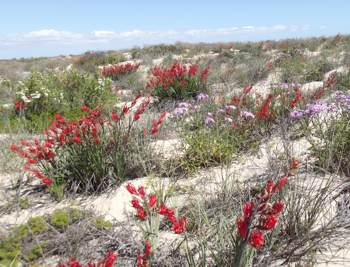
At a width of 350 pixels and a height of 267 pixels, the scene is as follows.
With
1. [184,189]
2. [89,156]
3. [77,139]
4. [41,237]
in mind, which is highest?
[77,139]

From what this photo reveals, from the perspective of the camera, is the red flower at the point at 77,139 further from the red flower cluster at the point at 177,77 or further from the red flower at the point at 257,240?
the red flower cluster at the point at 177,77

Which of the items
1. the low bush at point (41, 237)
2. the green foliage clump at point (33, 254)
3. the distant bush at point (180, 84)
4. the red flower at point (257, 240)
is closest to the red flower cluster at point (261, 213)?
the red flower at point (257, 240)

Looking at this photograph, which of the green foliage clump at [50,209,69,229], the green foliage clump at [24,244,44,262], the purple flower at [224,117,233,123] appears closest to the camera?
the green foliage clump at [24,244,44,262]

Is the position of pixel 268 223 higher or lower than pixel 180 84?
higher

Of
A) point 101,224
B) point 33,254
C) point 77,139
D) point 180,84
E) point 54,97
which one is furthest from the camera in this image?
Result: point 180,84

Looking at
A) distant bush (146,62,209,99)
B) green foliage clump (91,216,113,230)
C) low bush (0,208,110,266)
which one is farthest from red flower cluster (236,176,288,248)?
distant bush (146,62,209,99)

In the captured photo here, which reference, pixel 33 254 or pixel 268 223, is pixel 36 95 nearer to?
pixel 33 254

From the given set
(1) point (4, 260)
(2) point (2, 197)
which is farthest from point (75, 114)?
(1) point (4, 260)

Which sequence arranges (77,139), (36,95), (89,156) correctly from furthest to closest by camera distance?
1. (36,95)
2. (89,156)
3. (77,139)

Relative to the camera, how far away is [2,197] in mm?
4031

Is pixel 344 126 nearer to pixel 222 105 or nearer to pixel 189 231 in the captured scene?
pixel 189 231

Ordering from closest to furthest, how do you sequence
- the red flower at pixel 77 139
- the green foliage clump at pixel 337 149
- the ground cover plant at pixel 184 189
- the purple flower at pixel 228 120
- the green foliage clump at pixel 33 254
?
1. the ground cover plant at pixel 184 189
2. the green foliage clump at pixel 33 254
3. the green foliage clump at pixel 337 149
4. the red flower at pixel 77 139
5. the purple flower at pixel 228 120

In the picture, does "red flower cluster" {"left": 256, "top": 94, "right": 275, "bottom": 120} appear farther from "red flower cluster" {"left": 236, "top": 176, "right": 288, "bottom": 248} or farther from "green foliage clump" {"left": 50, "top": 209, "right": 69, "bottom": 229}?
"red flower cluster" {"left": 236, "top": 176, "right": 288, "bottom": 248}

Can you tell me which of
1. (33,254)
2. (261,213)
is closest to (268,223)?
(261,213)
